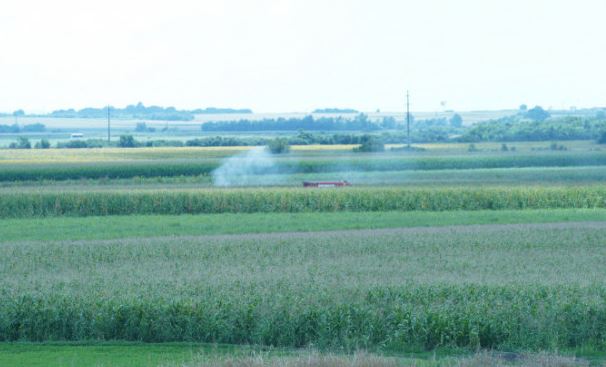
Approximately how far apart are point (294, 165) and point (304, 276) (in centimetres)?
4304

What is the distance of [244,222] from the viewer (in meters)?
36.1

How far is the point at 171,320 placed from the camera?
1727 centimetres

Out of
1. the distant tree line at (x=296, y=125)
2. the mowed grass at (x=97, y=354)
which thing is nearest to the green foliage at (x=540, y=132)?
the distant tree line at (x=296, y=125)

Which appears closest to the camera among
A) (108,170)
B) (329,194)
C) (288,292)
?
(288,292)

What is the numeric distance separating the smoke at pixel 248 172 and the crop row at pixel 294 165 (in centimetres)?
14

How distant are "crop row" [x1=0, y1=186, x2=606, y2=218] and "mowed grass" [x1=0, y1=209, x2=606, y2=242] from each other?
2023 millimetres

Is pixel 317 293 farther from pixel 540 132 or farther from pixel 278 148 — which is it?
pixel 540 132

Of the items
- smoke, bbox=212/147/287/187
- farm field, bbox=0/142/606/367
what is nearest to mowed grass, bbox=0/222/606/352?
farm field, bbox=0/142/606/367

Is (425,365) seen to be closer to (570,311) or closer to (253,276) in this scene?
(570,311)

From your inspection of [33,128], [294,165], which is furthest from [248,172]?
[33,128]

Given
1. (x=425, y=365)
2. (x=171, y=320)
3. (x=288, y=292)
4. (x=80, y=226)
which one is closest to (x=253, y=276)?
(x=288, y=292)

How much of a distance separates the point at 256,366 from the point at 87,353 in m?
3.86

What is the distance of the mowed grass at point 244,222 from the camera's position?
33.0 metres

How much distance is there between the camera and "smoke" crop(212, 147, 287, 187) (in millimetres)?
55656
